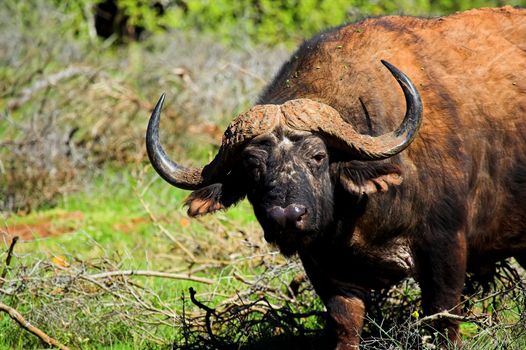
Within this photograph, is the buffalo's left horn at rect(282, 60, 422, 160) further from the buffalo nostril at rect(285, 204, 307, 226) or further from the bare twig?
the bare twig

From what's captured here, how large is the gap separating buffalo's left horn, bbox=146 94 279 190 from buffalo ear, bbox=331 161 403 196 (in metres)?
0.48

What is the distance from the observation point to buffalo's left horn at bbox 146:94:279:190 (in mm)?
5551

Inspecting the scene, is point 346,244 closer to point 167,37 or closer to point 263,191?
point 263,191

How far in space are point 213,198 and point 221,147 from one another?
34 cm

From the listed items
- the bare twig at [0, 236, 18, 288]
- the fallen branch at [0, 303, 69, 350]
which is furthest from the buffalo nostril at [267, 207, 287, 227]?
the bare twig at [0, 236, 18, 288]

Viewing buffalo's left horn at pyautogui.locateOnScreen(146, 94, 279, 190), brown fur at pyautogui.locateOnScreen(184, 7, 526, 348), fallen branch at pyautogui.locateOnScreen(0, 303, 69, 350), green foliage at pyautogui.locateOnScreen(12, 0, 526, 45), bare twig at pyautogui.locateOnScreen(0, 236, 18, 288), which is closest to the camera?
buffalo's left horn at pyautogui.locateOnScreen(146, 94, 279, 190)

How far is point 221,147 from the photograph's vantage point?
18.7 feet

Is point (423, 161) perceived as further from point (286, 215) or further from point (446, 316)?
point (286, 215)

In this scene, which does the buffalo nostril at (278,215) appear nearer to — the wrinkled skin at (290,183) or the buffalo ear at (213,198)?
the wrinkled skin at (290,183)

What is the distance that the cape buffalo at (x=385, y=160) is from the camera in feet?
18.0

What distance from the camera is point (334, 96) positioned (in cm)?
587

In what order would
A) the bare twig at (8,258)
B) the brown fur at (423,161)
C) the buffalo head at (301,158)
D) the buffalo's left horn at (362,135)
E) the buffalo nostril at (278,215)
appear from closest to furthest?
the buffalo nostril at (278,215) → the buffalo head at (301,158) → the buffalo's left horn at (362,135) → the brown fur at (423,161) → the bare twig at (8,258)

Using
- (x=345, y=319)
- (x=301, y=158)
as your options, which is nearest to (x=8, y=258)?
(x=345, y=319)

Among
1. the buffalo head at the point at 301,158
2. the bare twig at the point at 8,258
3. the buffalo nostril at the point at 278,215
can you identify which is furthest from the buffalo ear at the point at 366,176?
the bare twig at the point at 8,258
